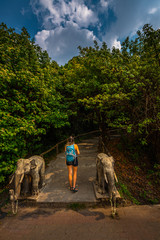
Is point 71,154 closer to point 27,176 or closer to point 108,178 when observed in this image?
point 108,178

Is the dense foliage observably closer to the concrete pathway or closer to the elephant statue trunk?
the elephant statue trunk

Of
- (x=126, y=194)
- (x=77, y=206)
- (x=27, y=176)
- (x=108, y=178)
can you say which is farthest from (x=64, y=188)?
(x=126, y=194)

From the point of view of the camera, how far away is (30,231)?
290 centimetres

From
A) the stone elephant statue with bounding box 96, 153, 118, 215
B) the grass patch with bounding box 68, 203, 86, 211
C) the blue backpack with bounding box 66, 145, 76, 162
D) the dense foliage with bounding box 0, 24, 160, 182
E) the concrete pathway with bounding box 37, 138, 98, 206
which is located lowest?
the grass patch with bounding box 68, 203, 86, 211

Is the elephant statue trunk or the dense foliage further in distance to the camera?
the dense foliage

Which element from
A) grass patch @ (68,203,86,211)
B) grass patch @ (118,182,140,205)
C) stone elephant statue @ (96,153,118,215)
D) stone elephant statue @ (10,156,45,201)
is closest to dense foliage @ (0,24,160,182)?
stone elephant statue @ (10,156,45,201)

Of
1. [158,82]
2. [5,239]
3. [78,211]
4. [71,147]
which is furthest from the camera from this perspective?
[158,82]

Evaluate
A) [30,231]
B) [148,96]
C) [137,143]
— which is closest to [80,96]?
[148,96]

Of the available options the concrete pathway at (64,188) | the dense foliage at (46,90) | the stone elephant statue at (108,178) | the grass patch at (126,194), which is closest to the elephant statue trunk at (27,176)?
the concrete pathway at (64,188)

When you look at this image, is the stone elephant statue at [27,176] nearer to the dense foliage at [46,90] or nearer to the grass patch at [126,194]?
the dense foliage at [46,90]

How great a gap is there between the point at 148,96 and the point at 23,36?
9.15 meters

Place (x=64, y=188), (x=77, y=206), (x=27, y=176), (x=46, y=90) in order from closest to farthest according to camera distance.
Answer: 1. (x=77, y=206)
2. (x=27, y=176)
3. (x=64, y=188)
4. (x=46, y=90)

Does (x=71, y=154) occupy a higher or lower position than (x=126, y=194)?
higher

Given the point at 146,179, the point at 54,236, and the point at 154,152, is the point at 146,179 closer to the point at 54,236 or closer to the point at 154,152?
the point at 154,152
